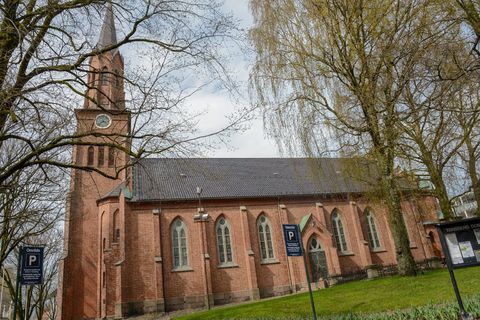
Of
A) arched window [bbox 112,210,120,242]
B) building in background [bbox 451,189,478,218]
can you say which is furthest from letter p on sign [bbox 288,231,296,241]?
arched window [bbox 112,210,120,242]

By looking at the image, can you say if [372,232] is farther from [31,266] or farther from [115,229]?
[31,266]

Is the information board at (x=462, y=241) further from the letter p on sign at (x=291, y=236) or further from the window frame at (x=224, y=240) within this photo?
the window frame at (x=224, y=240)

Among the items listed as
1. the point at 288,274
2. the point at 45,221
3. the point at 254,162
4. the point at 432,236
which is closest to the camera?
the point at 45,221

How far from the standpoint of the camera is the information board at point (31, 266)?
8320mm

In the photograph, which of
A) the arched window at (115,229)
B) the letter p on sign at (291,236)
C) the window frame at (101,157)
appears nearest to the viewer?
the letter p on sign at (291,236)

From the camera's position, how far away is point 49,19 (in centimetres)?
755

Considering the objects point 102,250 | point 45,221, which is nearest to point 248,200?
point 102,250

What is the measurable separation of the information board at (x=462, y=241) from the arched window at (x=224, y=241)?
65.9 ft

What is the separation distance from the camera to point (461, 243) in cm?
600

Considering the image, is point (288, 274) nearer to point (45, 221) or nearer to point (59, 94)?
point (45, 221)

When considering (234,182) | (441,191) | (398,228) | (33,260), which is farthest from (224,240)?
(33,260)

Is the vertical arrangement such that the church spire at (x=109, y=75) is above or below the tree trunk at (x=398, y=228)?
above

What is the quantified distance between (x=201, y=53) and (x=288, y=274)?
2094 centimetres

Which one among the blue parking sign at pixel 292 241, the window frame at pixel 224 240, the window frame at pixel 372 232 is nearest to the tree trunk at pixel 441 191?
the blue parking sign at pixel 292 241
